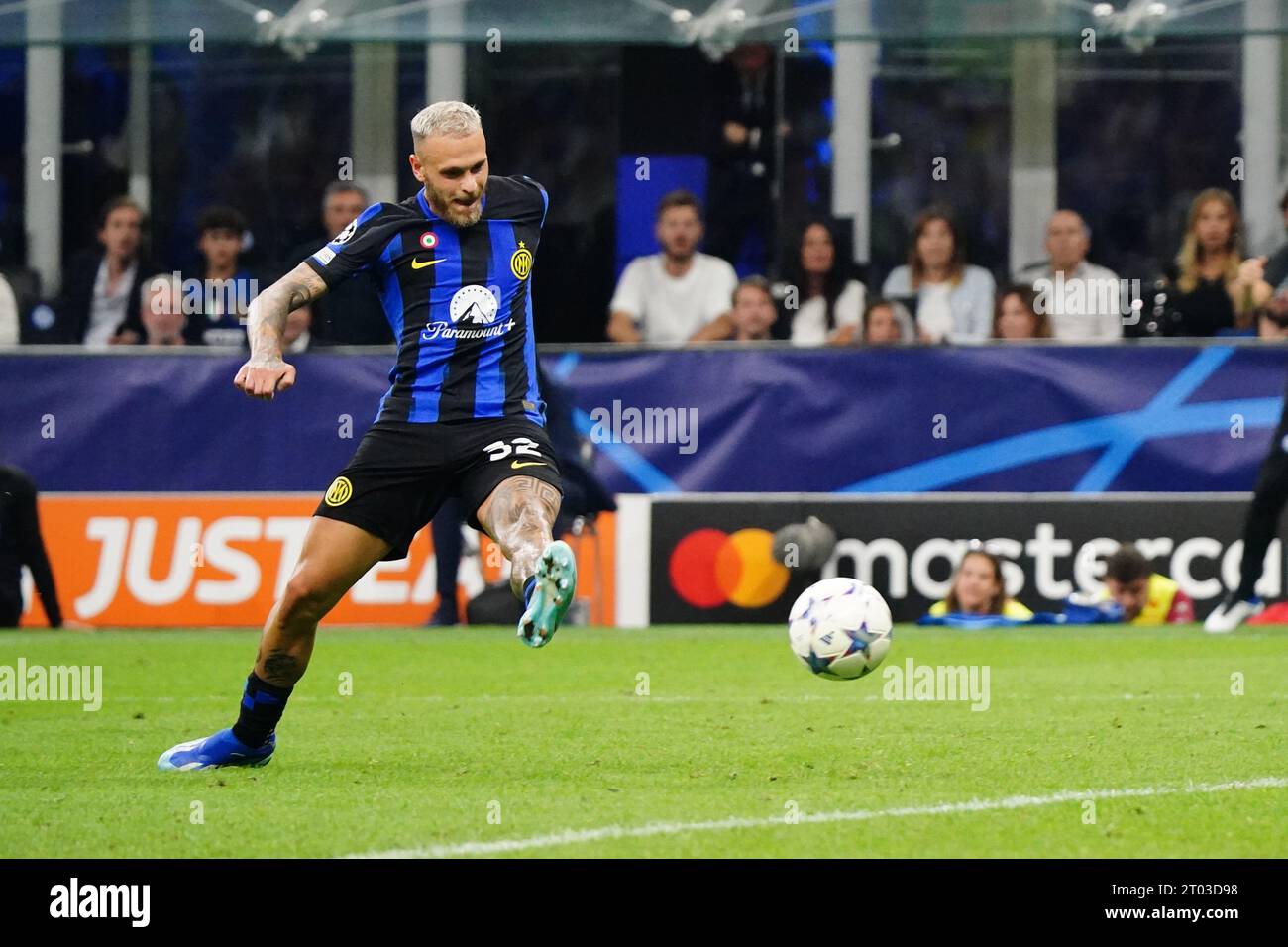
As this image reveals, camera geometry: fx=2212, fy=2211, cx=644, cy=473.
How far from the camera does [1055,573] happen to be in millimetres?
13305

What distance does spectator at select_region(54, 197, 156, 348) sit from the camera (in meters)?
14.8

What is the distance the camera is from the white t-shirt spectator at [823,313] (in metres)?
14.5

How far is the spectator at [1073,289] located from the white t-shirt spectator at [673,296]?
1973 mm

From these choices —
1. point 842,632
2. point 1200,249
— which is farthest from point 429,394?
point 1200,249

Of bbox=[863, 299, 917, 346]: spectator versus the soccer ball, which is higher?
bbox=[863, 299, 917, 346]: spectator

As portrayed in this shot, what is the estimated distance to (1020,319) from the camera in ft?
46.3

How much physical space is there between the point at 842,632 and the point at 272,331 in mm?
2340

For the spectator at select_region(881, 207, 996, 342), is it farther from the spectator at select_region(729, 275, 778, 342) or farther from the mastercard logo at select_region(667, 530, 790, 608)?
the mastercard logo at select_region(667, 530, 790, 608)

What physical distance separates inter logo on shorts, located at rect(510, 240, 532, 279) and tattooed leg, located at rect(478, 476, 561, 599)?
751 mm

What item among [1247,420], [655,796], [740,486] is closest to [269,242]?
[740,486]

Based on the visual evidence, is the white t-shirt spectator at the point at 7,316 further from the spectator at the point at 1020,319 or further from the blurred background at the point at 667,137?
the spectator at the point at 1020,319

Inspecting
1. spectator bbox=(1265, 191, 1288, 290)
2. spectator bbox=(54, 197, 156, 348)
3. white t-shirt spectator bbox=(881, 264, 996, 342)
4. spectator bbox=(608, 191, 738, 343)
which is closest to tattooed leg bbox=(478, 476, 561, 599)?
spectator bbox=(608, 191, 738, 343)

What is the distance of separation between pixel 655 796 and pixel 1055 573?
728 centimetres

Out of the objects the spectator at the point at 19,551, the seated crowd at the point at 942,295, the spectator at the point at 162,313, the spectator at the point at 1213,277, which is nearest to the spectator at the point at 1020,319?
the seated crowd at the point at 942,295
